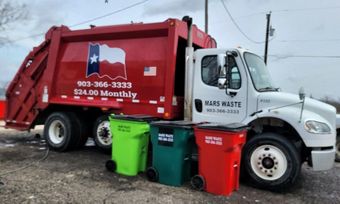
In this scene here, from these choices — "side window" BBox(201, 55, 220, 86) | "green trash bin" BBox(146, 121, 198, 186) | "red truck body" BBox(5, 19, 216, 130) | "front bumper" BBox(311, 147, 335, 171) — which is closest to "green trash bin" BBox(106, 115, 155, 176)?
"green trash bin" BBox(146, 121, 198, 186)

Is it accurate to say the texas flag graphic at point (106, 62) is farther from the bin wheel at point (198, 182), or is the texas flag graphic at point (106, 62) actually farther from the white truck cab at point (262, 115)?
the bin wheel at point (198, 182)

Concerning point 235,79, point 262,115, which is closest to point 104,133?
point 235,79

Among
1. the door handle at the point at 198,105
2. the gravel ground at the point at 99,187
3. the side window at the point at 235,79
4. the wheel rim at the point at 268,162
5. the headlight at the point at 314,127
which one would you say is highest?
the side window at the point at 235,79

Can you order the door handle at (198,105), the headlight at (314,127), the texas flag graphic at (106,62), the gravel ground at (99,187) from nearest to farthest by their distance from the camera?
the gravel ground at (99,187), the headlight at (314,127), the door handle at (198,105), the texas flag graphic at (106,62)

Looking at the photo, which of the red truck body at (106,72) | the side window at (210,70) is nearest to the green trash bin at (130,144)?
the red truck body at (106,72)

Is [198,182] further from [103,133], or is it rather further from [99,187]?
[103,133]

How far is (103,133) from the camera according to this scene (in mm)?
8062

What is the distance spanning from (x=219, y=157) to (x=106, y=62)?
392 centimetres

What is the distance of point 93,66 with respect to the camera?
327 inches

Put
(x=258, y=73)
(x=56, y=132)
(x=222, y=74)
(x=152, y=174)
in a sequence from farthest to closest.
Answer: (x=56, y=132), (x=258, y=73), (x=222, y=74), (x=152, y=174)

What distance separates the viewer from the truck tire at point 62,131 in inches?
334

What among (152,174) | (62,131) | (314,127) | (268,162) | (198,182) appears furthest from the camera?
(62,131)

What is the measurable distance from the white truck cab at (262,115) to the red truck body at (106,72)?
66cm

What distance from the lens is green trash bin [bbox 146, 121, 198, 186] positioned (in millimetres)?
5848
